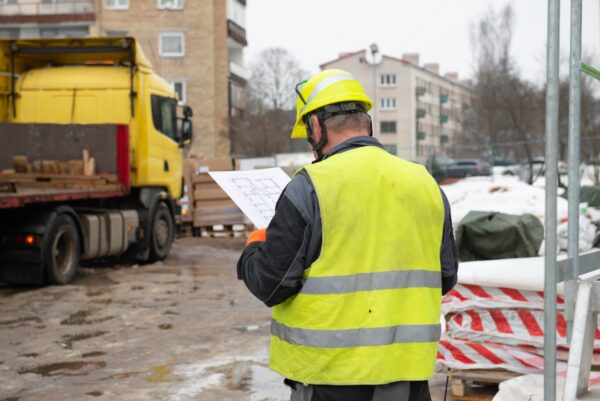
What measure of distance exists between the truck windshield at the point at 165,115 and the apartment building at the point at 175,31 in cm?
3727

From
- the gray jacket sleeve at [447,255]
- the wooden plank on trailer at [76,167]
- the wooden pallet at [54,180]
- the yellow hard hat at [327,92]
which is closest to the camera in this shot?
the yellow hard hat at [327,92]

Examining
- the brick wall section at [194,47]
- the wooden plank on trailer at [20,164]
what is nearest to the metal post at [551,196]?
the wooden plank on trailer at [20,164]

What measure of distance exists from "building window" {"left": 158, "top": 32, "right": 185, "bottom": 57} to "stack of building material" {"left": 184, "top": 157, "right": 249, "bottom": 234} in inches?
1349

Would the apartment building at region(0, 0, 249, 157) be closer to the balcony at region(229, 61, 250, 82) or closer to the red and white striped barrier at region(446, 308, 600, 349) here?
the balcony at region(229, 61, 250, 82)

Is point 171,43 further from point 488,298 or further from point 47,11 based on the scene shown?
point 488,298

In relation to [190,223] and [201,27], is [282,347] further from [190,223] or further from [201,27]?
[201,27]

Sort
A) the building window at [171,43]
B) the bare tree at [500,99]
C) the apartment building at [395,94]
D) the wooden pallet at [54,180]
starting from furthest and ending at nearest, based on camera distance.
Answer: the apartment building at [395,94]
the building window at [171,43]
the bare tree at [500,99]
the wooden pallet at [54,180]

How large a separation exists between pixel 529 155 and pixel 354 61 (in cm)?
7002

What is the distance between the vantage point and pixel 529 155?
26859mm

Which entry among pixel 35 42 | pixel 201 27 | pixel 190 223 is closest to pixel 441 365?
pixel 35 42

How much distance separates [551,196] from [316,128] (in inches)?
35.6

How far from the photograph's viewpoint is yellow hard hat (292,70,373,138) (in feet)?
10.9

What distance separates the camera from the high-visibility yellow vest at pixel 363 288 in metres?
3.11

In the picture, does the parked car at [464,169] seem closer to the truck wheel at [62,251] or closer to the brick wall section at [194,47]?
the brick wall section at [194,47]
